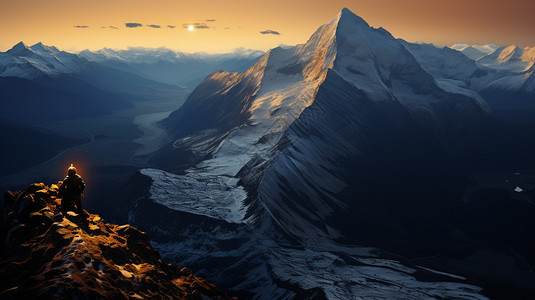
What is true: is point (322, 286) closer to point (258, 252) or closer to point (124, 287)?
point (258, 252)

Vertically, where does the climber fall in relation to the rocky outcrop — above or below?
above

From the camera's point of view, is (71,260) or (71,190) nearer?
(71,260)

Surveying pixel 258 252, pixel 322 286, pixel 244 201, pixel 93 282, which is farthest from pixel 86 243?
pixel 244 201

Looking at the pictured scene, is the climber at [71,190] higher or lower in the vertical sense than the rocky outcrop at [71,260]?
higher

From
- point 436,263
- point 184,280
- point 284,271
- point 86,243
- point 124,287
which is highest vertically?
point 86,243

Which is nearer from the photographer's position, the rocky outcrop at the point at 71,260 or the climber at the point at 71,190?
the rocky outcrop at the point at 71,260
